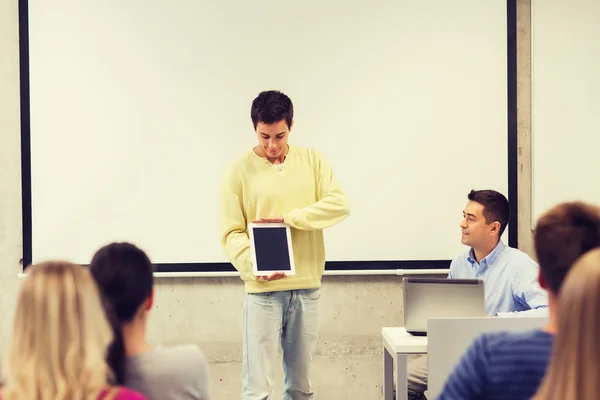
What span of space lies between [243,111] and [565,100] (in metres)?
1.92

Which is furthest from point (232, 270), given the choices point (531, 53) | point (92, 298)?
point (92, 298)

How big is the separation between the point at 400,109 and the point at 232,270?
4.53 ft

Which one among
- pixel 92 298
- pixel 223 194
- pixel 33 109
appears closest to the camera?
pixel 92 298

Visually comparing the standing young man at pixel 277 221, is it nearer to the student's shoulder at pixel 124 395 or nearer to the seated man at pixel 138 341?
the seated man at pixel 138 341

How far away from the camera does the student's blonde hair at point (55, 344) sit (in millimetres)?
1200

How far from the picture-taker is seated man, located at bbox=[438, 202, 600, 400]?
1.42 metres

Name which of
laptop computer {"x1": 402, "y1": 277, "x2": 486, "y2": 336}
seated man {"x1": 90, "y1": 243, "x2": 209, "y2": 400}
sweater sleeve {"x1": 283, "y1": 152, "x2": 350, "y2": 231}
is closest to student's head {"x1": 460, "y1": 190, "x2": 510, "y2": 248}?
sweater sleeve {"x1": 283, "y1": 152, "x2": 350, "y2": 231}

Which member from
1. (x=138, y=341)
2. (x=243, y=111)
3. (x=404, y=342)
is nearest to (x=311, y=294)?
(x=404, y=342)

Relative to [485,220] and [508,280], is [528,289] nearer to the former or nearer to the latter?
[508,280]

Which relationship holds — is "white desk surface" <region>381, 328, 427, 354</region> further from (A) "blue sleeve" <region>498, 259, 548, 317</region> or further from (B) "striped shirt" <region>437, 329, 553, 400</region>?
(B) "striped shirt" <region>437, 329, 553, 400</region>

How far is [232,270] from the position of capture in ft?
14.1

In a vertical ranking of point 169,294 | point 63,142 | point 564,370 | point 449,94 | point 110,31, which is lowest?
point 169,294

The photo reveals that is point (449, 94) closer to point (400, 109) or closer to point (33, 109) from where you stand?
point (400, 109)

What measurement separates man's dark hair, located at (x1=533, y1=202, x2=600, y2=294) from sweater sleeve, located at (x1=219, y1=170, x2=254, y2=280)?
6.33 feet
